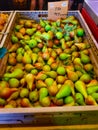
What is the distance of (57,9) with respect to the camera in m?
2.09

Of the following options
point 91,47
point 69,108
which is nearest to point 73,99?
point 69,108

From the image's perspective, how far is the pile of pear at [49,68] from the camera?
1185mm

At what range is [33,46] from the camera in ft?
5.65

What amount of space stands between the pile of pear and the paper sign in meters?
0.09

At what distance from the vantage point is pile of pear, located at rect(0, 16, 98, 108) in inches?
46.6

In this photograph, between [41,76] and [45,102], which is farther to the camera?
[41,76]

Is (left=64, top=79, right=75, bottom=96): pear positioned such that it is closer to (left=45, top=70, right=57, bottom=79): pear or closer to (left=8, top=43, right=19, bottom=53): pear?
(left=45, top=70, right=57, bottom=79): pear

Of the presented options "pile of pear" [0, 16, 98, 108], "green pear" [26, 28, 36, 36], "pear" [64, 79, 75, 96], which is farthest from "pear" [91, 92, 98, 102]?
"green pear" [26, 28, 36, 36]

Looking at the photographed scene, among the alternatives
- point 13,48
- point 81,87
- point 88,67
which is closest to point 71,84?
point 81,87

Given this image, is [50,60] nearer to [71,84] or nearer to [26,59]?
[26,59]

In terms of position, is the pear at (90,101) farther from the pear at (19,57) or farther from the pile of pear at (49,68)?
the pear at (19,57)

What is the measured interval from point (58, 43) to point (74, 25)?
14.1 inches

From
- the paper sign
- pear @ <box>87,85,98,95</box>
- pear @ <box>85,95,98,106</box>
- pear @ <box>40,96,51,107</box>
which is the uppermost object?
the paper sign

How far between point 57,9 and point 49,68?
867 millimetres
